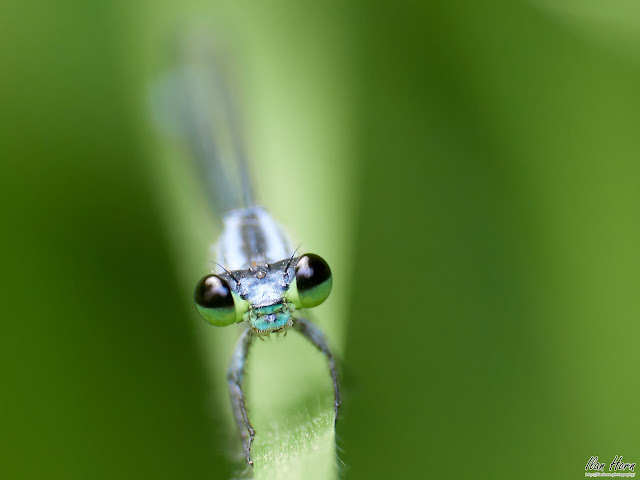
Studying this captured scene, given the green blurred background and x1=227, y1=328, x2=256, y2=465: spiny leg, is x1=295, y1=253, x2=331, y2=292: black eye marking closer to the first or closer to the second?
the green blurred background

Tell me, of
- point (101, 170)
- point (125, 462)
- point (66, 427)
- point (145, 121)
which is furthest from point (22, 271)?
point (145, 121)

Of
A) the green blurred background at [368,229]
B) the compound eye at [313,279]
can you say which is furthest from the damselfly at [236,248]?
the green blurred background at [368,229]

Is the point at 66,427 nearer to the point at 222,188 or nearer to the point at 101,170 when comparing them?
the point at 101,170

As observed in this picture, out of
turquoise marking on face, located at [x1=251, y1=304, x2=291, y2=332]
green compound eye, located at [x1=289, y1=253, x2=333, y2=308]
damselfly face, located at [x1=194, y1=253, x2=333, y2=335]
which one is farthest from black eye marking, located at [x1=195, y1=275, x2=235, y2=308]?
green compound eye, located at [x1=289, y1=253, x2=333, y2=308]

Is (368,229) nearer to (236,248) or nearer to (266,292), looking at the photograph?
(266,292)

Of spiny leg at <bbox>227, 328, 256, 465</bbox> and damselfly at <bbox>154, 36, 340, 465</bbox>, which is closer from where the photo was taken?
spiny leg at <bbox>227, 328, 256, 465</bbox>

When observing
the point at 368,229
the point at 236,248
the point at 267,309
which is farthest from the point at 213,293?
the point at 368,229

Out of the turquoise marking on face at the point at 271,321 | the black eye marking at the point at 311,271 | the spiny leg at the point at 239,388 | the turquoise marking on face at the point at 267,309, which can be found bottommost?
the spiny leg at the point at 239,388

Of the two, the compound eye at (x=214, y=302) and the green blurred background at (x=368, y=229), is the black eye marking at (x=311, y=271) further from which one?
the compound eye at (x=214, y=302)
